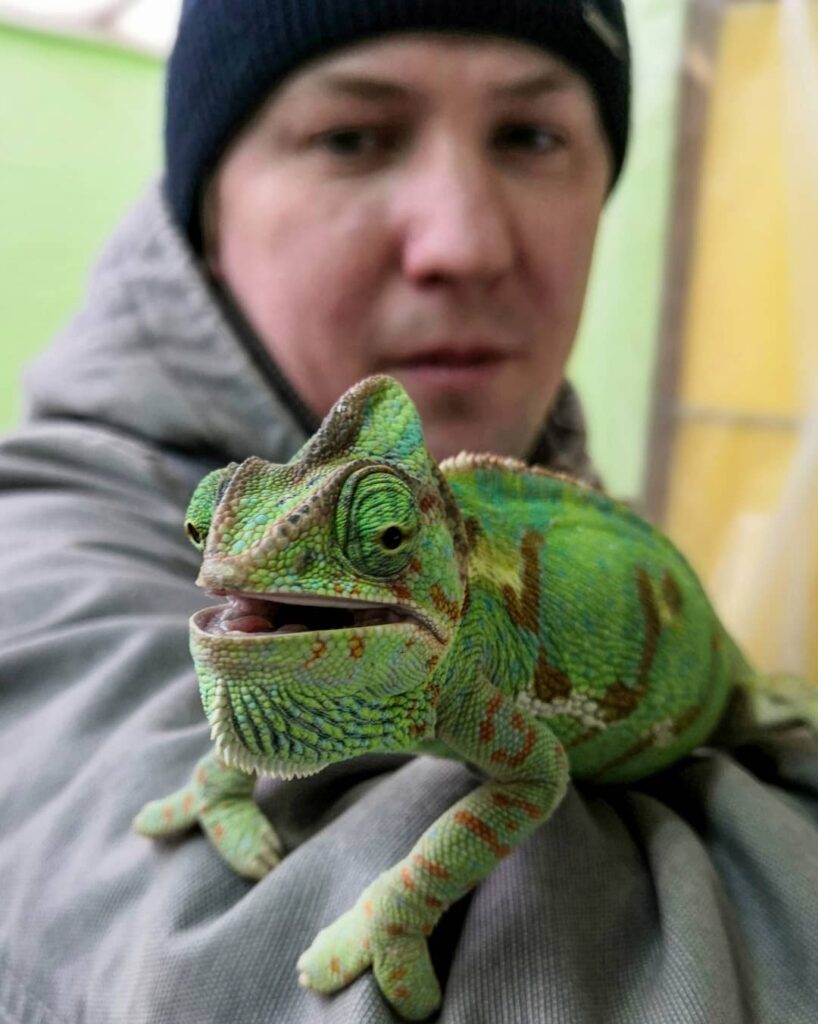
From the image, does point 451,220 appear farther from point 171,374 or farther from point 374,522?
point 374,522

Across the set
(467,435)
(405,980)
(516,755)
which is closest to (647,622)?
(516,755)

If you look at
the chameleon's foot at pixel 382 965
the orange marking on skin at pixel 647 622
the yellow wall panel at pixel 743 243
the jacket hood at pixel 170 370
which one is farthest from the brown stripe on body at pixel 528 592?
the yellow wall panel at pixel 743 243

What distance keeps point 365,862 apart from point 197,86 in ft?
2.97

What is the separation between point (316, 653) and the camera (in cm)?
38

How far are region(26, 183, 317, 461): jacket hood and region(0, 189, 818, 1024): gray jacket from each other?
16cm

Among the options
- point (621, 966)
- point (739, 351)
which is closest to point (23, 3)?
point (739, 351)

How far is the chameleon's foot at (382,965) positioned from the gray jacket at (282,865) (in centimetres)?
1

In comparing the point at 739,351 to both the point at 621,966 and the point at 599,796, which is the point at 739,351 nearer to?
the point at 599,796

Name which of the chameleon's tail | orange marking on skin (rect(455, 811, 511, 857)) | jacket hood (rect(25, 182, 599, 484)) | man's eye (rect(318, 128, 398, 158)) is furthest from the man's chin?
orange marking on skin (rect(455, 811, 511, 857))

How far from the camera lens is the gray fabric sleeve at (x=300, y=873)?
49 centimetres

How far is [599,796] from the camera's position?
0.68 meters

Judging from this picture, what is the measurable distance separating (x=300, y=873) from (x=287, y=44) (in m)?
0.83

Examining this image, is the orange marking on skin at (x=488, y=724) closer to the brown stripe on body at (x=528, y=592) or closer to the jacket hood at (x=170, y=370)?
the brown stripe on body at (x=528, y=592)

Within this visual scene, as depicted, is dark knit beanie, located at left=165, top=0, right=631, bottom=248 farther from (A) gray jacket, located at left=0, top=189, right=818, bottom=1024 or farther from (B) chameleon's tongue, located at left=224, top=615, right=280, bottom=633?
(B) chameleon's tongue, located at left=224, top=615, right=280, bottom=633
